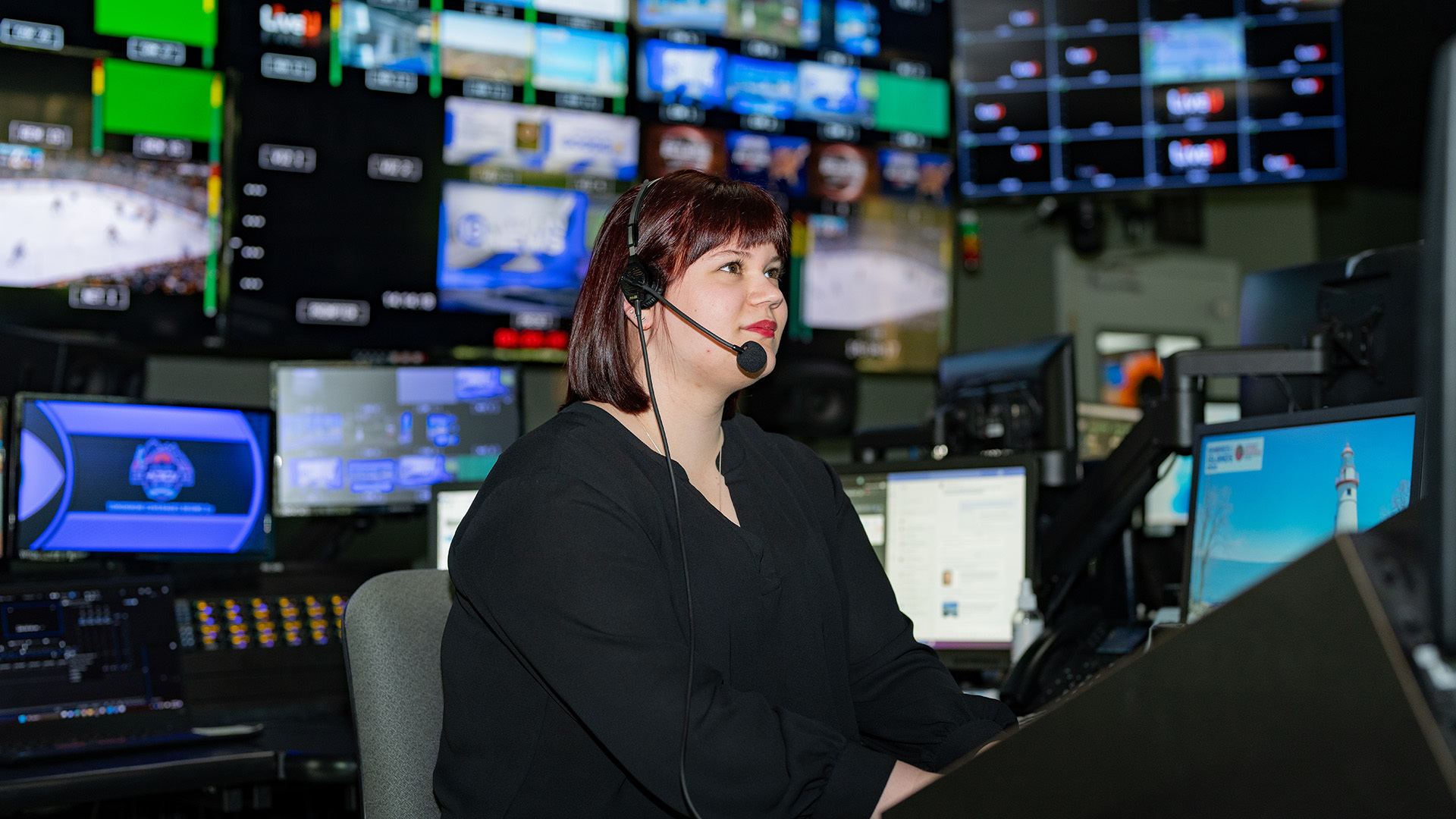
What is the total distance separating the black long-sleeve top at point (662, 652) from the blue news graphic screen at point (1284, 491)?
0.45 m

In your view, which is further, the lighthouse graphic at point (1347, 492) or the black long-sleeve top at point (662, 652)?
the lighthouse graphic at point (1347, 492)

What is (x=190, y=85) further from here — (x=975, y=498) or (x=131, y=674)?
(x=975, y=498)

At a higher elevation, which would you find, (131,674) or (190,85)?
(190,85)

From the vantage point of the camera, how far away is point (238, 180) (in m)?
3.65

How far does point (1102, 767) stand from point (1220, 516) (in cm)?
124

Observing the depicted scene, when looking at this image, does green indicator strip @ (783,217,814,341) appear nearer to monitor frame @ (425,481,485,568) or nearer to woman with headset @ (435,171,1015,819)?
monitor frame @ (425,481,485,568)

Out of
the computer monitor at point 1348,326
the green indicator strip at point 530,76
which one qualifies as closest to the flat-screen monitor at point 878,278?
the green indicator strip at point 530,76

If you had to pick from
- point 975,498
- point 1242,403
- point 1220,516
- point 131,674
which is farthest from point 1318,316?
point 131,674

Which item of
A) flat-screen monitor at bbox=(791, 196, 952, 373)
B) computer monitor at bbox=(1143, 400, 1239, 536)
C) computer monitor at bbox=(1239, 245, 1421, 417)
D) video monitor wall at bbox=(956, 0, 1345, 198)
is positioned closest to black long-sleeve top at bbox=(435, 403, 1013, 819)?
computer monitor at bbox=(1239, 245, 1421, 417)

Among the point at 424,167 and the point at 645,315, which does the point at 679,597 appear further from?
the point at 424,167

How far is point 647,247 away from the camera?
1.43 m

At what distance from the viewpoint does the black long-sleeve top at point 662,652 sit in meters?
1.08

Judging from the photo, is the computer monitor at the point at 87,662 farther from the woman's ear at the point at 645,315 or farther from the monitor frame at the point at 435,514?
the woman's ear at the point at 645,315

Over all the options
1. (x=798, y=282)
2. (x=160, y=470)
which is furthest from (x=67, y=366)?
(x=798, y=282)
